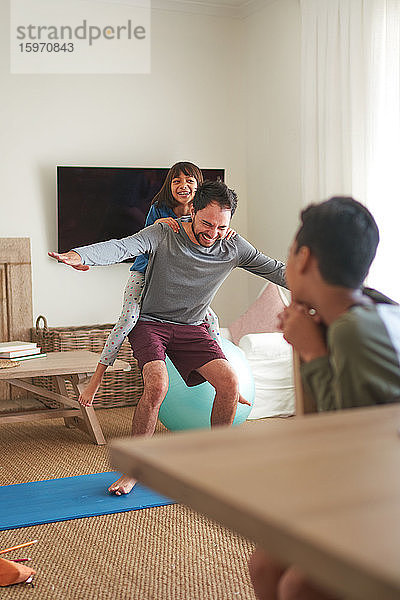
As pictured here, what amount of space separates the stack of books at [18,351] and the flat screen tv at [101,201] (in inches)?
45.3

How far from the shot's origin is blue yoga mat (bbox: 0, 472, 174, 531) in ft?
9.20

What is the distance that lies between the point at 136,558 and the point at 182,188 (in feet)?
6.08

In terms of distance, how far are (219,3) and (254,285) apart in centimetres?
208

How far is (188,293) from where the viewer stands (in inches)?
124

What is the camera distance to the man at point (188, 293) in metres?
3.02

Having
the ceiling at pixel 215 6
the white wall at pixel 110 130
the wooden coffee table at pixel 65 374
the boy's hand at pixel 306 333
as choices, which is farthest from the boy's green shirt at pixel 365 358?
the ceiling at pixel 215 6

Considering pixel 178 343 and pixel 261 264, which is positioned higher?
pixel 261 264

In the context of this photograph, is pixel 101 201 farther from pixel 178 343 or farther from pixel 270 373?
pixel 178 343

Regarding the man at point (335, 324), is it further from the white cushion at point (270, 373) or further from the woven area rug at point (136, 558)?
the white cushion at point (270, 373)

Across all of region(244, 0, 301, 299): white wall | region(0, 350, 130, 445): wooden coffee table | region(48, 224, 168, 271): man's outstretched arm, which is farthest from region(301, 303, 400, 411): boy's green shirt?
region(244, 0, 301, 299): white wall

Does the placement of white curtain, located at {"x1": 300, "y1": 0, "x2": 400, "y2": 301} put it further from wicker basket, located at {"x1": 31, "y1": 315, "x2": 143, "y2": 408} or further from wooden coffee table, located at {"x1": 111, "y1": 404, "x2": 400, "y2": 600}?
wooden coffee table, located at {"x1": 111, "y1": 404, "x2": 400, "y2": 600}

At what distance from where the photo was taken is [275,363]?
4594 millimetres

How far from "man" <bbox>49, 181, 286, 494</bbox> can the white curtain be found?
1389 millimetres

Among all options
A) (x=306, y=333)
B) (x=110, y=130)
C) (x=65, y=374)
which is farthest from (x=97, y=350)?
(x=306, y=333)
